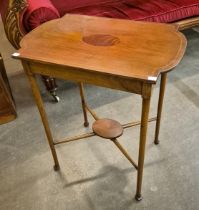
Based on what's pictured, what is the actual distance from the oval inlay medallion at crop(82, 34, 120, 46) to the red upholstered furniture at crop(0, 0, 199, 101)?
0.62 m

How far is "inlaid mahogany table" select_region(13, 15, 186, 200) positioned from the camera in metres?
0.78

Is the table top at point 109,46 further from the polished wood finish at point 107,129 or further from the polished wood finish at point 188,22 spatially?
the polished wood finish at point 188,22

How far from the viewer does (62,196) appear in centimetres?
118

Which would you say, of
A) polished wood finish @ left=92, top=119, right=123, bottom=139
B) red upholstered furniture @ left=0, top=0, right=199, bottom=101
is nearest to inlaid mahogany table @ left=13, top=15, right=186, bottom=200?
polished wood finish @ left=92, top=119, right=123, bottom=139

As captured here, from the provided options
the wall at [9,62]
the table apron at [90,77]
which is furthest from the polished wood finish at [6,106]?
the table apron at [90,77]

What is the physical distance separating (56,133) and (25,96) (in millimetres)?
500

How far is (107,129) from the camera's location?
1185 millimetres

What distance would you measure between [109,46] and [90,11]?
0.93 m

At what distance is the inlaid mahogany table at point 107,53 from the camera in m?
0.78

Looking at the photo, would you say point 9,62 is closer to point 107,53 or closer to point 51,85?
→ point 51,85

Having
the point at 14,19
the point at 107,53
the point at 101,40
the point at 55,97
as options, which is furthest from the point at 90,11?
the point at 107,53

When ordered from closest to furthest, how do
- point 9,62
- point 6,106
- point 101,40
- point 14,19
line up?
point 101,40 < point 14,19 < point 6,106 < point 9,62

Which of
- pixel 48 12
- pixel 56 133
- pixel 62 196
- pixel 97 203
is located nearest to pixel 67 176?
pixel 62 196

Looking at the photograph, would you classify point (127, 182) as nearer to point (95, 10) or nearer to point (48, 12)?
point (48, 12)
